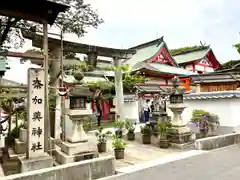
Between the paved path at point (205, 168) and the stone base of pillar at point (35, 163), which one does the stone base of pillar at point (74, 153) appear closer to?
the stone base of pillar at point (35, 163)

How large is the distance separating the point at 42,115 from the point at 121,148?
2882 mm

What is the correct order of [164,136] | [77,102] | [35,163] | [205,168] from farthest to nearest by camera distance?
[164,136], [77,102], [205,168], [35,163]

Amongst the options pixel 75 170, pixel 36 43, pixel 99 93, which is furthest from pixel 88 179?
pixel 99 93

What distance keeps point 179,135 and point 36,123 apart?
18.7 ft

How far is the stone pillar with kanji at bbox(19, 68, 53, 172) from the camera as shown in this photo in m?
5.35

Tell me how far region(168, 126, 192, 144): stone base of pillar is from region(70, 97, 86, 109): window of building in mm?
4250

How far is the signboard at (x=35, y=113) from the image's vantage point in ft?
17.7

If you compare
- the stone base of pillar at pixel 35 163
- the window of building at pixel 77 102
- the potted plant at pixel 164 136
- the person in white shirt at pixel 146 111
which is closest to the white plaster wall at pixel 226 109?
the potted plant at pixel 164 136

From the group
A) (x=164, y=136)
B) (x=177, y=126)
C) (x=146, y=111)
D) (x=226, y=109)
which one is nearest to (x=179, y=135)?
(x=177, y=126)

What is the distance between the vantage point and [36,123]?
5488 millimetres

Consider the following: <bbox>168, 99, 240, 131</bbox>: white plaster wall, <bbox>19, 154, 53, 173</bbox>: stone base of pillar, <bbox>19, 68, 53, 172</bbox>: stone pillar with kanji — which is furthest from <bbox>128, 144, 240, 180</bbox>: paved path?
<bbox>168, 99, 240, 131</bbox>: white plaster wall

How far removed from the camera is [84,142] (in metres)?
6.49

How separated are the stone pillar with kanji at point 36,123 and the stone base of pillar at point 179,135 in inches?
208

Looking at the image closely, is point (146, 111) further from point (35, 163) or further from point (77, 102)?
point (35, 163)
